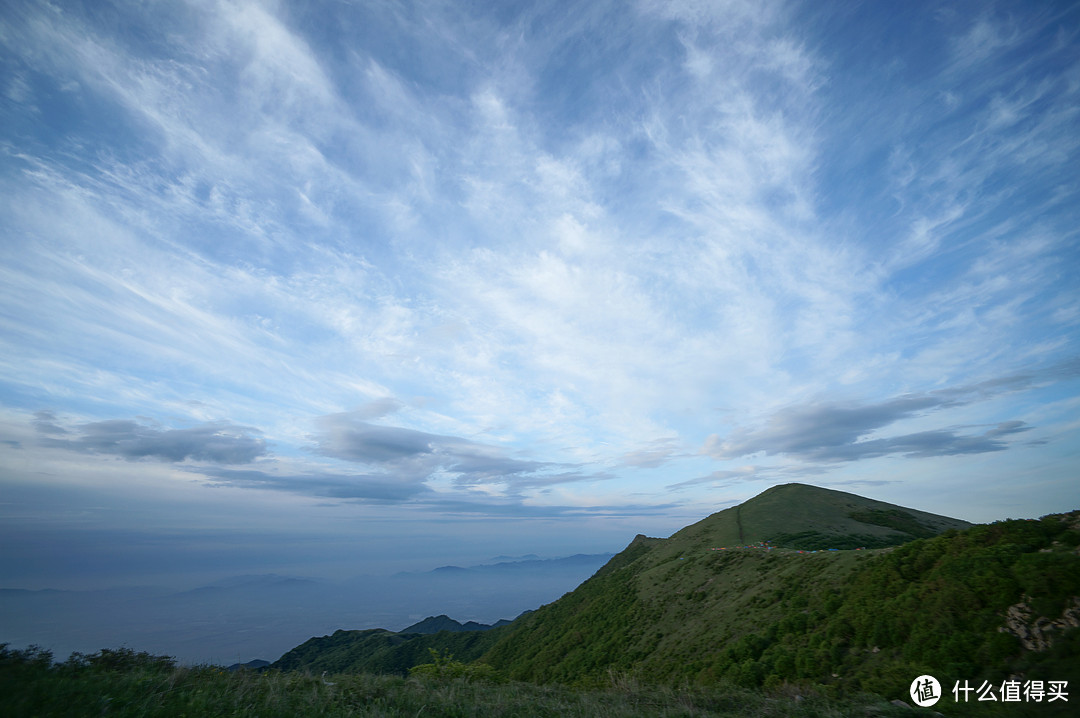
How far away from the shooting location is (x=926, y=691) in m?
12.6

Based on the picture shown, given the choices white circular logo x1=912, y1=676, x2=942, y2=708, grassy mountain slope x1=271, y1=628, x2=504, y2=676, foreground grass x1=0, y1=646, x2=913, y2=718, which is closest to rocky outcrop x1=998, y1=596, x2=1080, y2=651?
white circular logo x1=912, y1=676, x2=942, y2=708

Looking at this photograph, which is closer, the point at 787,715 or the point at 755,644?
the point at 787,715

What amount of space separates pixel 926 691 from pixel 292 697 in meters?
18.1

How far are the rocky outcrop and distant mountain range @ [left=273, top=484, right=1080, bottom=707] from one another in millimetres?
41

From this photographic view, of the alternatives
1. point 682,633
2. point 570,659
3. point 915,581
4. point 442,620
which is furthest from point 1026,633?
point 442,620

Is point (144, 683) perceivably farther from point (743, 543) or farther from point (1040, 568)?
point (743, 543)

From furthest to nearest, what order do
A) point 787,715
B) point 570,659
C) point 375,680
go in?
point 570,659, point 375,680, point 787,715

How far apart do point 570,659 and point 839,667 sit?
132 ft

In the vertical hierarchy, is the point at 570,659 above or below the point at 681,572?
below

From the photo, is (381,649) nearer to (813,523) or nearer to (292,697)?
(813,523)

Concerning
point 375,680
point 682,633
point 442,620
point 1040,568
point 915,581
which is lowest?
point 442,620

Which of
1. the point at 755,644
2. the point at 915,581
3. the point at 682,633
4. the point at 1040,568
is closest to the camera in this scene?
the point at 1040,568

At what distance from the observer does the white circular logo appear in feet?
38.7

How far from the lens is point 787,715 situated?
10414 mm
